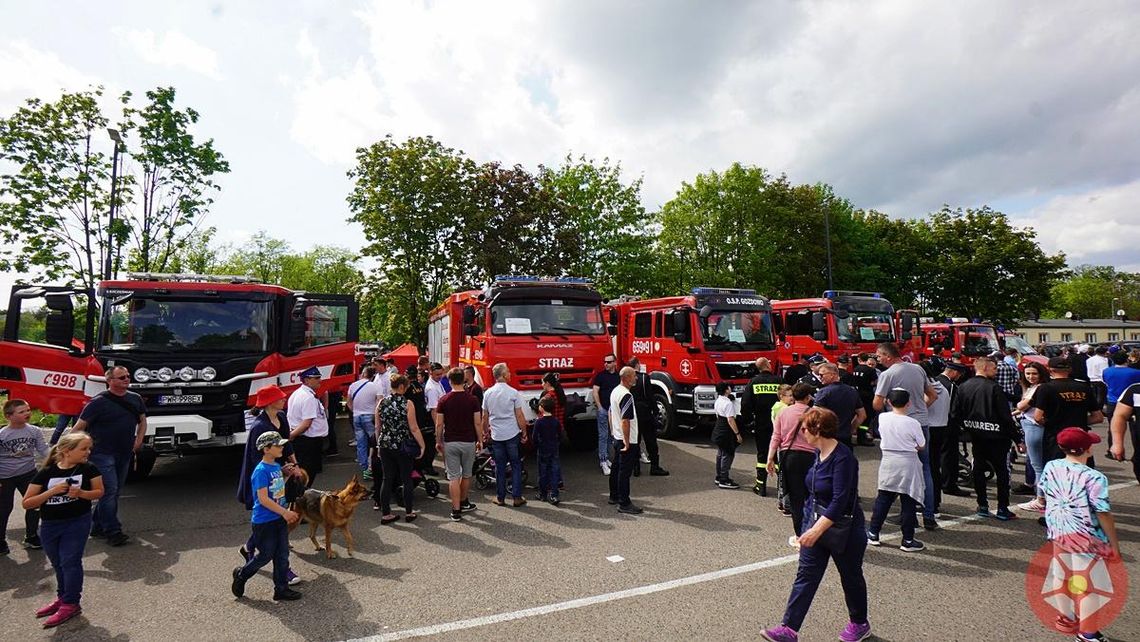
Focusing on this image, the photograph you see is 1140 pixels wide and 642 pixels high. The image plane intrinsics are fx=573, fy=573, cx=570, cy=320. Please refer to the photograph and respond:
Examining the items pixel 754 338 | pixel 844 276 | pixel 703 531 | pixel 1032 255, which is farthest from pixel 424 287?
pixel 1032 255

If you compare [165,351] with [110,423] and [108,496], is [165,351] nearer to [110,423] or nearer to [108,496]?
[110,423]

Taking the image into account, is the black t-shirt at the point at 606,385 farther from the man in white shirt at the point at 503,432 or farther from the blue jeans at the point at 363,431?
the blue jeans at the point at 363,431

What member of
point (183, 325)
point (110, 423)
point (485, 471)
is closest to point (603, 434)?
point (485, 471)

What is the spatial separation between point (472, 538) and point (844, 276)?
3051 centimetres

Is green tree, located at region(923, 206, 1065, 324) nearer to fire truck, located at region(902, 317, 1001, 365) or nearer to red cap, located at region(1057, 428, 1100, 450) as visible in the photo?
fire truck, located at region(902, 317, 1001, 365)

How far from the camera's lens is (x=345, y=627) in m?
4.16

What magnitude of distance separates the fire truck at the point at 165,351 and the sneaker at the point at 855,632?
24.4 feet

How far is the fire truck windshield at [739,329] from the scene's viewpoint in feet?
37.2

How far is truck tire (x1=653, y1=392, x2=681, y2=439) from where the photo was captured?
11605 millimetres

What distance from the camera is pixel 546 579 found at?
4.93 metres

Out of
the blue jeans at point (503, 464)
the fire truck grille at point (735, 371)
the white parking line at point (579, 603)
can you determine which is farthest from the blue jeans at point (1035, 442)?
the blue jeans at point (503, 464)

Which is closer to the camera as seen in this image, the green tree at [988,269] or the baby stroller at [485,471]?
the baby stroller at [485,471]

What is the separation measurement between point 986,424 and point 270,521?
7028mm

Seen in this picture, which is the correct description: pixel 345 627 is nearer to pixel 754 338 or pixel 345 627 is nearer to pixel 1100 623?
pixel 1100 623
